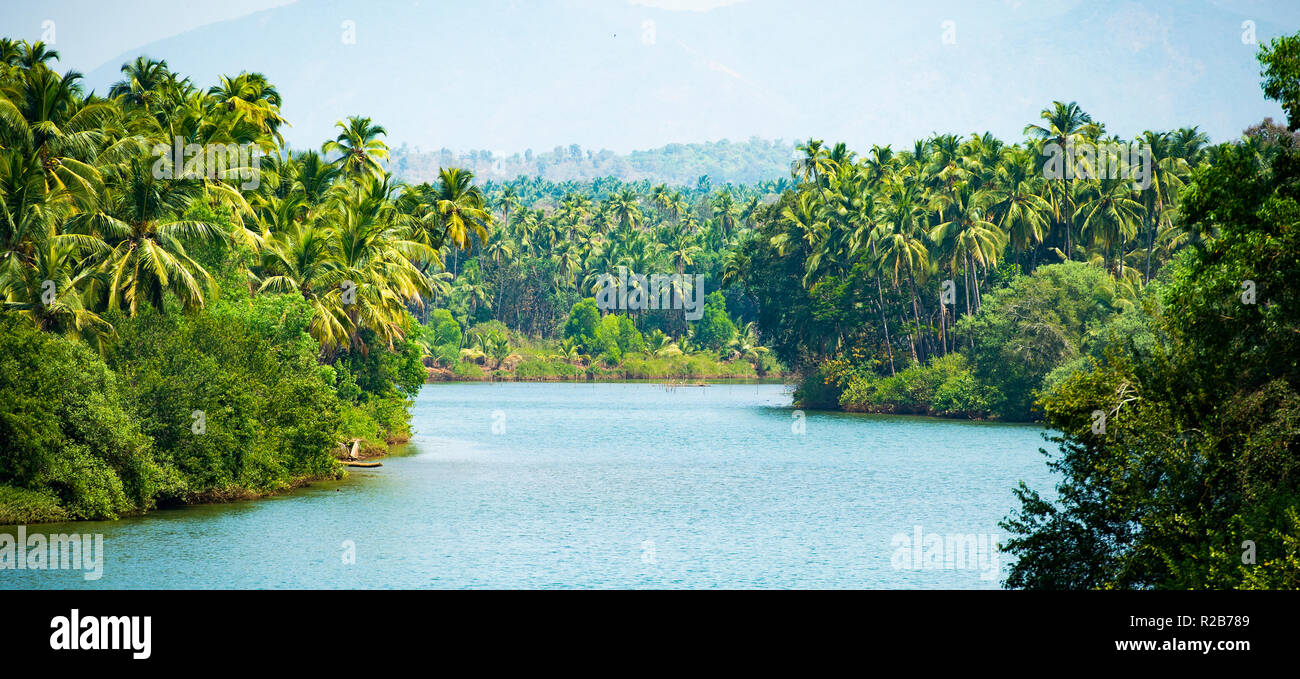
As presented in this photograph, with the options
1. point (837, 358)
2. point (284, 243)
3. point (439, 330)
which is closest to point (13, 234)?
point (284, 243)

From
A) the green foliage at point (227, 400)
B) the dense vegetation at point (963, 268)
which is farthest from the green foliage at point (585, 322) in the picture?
the green foliage at point (227, 400)

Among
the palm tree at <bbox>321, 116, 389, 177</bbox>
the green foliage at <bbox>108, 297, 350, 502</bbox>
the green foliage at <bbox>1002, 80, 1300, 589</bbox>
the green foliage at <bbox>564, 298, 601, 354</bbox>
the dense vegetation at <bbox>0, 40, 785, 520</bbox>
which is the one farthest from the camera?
the green foliage at <bbox>564, 298, 601, 354</bbox>

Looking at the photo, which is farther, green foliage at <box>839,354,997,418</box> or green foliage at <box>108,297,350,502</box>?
green foliage at <box>839,354,997,418</box>

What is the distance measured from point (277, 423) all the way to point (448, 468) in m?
9.47

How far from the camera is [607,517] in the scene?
1315 inches

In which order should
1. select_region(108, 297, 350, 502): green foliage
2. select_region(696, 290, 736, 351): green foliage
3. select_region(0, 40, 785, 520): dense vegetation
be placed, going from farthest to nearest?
1. select_region(696, 290, 736, 351): green foliage
2. select_region(108, 297, 350, 502): green foliage
3. select_region(0, 40, 785, 520): dense vegetation

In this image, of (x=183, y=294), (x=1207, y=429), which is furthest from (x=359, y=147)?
(x=1207, y=429)

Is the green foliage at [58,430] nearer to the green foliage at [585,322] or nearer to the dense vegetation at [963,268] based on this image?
the dense vegetation at [963,268]

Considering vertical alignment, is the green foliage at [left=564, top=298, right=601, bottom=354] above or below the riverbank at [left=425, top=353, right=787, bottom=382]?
above

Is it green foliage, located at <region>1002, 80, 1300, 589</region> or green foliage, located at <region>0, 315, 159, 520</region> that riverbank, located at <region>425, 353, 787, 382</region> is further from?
green foliage, located at <region>1002, 80, 1300, 589</region>

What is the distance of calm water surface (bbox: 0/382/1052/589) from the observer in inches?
971
